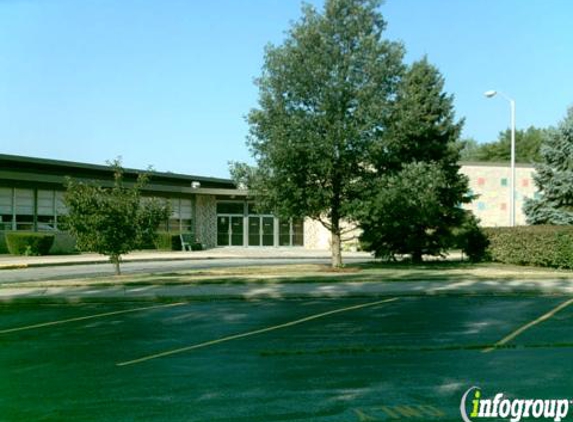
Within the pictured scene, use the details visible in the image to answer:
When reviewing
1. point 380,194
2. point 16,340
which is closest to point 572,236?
point 380,194

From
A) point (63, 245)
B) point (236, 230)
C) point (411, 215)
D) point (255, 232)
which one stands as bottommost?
point (63, 245)

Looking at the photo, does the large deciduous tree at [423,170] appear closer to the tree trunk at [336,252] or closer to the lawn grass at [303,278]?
the tree trunk at [336,252]

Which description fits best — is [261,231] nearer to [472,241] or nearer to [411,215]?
[472,241]

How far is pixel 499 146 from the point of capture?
3932 inches

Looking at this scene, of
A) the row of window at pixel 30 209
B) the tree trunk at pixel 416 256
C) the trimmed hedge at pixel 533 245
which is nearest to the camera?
the trimmed hedge at pixel 533 245

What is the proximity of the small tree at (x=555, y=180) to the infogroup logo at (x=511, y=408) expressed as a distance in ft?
82.8

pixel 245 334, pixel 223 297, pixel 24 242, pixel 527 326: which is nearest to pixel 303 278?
pixel 223 297

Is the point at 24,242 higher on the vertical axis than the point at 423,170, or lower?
lower

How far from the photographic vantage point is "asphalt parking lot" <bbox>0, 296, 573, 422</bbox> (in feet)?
21.6

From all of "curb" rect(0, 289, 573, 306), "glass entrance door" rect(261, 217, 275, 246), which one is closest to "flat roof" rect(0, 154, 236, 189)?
"glass entrance door" rect(261, 217, 275, 246)

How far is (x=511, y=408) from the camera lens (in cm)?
644

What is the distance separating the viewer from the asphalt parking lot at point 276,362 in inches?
259

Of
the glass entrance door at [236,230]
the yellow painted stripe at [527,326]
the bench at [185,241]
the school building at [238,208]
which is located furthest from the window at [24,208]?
the yellow painted stripe at [527,326]

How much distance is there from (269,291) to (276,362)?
28.6 ft
